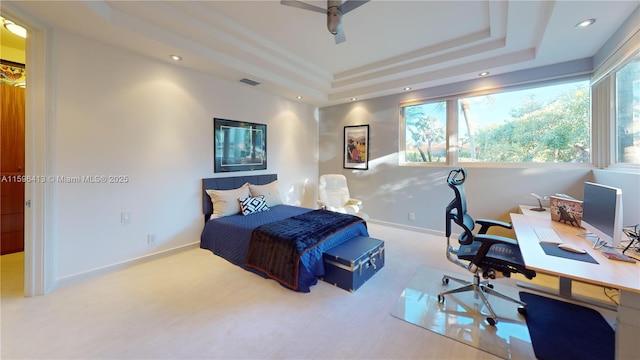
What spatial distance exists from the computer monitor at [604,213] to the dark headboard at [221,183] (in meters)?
4.05

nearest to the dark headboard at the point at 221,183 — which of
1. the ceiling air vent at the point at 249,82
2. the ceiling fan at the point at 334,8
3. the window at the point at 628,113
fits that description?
the ceiling air vent at the point at 249,82

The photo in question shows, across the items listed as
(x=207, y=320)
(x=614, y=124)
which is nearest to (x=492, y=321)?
(x=207, y=320)

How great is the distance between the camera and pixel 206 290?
2.43m

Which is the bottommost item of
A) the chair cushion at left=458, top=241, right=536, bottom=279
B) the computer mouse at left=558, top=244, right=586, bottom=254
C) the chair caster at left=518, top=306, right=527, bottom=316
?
the chair caster at left=518, top=306, right=527, bottom=316

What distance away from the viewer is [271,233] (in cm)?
272

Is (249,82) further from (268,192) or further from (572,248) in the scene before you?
(572,248)

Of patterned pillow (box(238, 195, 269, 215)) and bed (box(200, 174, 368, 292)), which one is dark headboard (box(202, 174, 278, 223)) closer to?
bed (box(200, 174, 368, 292))

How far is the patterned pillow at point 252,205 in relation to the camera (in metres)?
3.66

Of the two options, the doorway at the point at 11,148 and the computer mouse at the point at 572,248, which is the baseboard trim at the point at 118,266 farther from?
the computer mouse at the point at 572,248

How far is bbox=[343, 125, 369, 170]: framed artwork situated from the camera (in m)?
4.96

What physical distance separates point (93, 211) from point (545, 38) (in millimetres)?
5224

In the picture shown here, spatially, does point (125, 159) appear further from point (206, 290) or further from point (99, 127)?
Answer: point (206, 290)

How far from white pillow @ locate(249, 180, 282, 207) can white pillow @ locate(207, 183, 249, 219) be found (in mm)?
355

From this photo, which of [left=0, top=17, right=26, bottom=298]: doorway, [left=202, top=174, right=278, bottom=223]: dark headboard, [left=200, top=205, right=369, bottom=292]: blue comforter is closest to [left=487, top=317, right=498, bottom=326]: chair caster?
[left=200, top=205, right=369, bottom=292]: blue comforter
